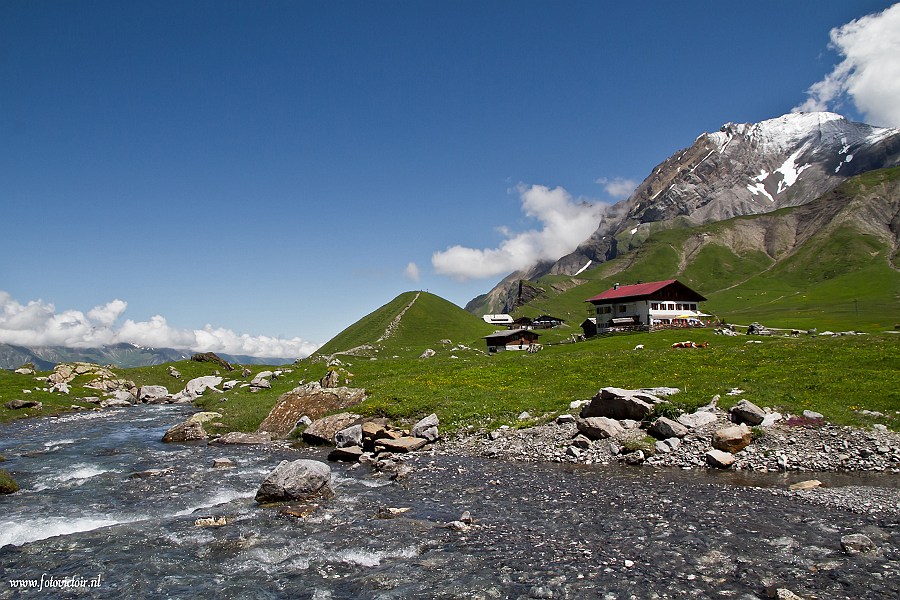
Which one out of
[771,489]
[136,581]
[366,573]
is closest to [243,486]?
[136,581]

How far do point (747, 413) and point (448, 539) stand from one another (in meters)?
19.2

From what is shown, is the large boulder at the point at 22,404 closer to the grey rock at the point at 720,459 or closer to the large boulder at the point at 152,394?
the large boulder at the point at 152,394

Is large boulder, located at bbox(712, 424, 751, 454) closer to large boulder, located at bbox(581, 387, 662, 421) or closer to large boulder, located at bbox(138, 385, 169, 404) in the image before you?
large boulder, located at bbox(581, 387, 662, 421)

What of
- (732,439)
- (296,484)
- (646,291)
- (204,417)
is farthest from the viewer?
(646,291)

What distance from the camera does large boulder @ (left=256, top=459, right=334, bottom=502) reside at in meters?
20.0

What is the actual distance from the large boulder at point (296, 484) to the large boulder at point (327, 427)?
12179 millimetres

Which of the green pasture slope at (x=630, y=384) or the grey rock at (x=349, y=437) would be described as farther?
the grey rock at (x=349, y=437)

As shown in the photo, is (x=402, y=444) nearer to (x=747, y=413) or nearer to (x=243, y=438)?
(x=243, y=438)

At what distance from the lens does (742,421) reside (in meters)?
27.1

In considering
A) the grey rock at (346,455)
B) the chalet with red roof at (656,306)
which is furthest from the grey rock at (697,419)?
the chalet with red roof at (656,306)

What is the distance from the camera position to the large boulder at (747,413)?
1051 inches

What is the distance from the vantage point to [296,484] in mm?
20188

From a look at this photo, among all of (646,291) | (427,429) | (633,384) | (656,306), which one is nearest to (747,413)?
(633,384)

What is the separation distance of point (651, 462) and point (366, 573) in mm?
16114
